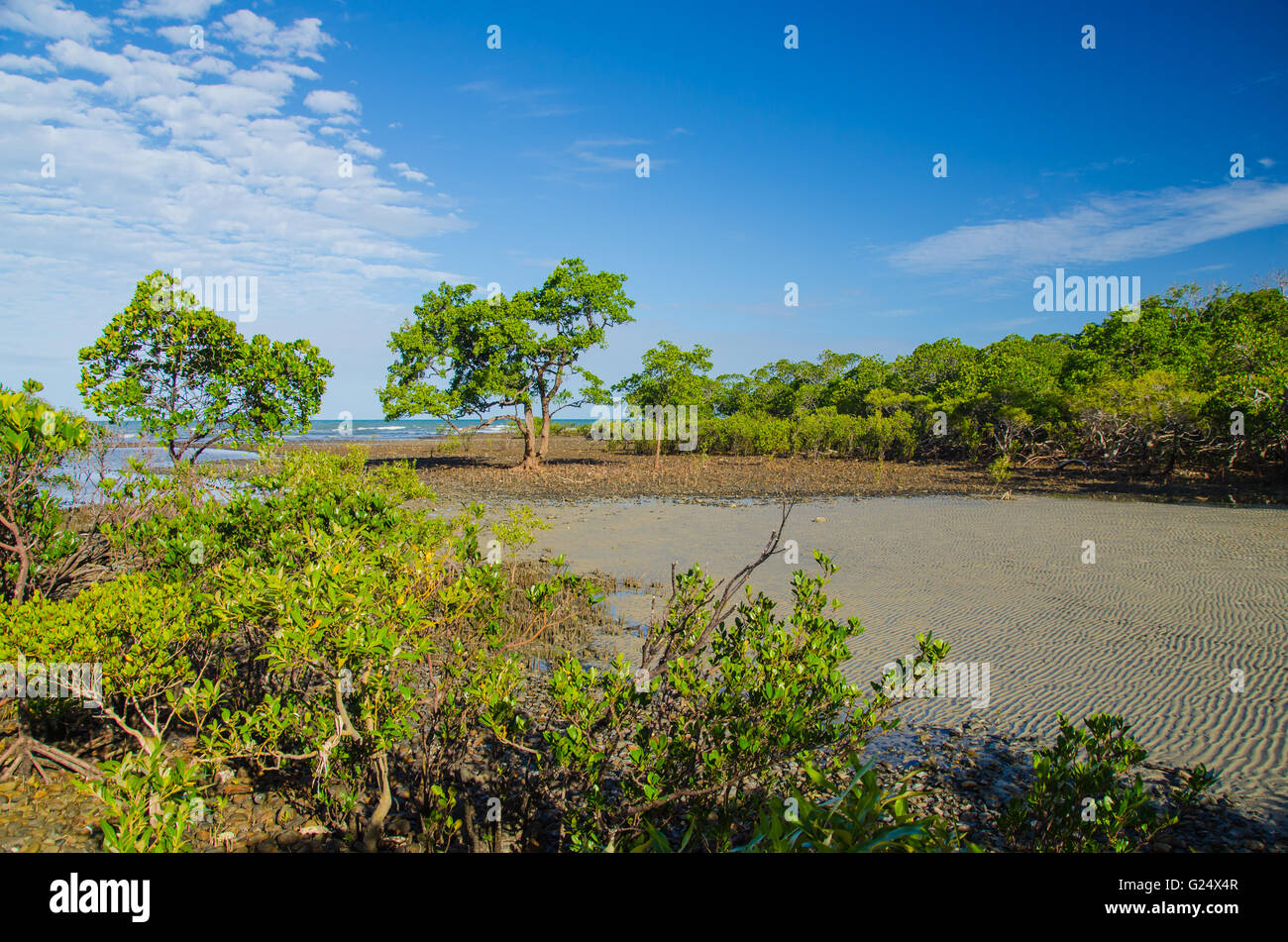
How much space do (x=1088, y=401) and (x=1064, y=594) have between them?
2176 cm

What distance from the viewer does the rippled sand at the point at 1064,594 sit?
6.71 metres

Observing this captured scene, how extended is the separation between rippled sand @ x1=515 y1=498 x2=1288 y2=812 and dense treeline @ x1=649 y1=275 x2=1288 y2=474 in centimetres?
759

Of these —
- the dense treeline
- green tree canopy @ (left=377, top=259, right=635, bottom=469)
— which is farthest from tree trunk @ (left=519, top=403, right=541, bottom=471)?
the dense treeline

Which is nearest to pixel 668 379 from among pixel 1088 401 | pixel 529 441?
pixel 529 441

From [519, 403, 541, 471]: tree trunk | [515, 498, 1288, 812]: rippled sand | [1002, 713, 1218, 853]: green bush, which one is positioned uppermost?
[519, 403, 541, 471]: tree trunk

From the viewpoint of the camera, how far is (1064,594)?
11.0 metres

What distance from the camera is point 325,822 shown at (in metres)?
4.29

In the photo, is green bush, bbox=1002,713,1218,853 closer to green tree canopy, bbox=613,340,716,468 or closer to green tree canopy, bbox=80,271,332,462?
green tree canopy, bbox=80,271,332,462

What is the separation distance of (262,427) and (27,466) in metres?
9.98

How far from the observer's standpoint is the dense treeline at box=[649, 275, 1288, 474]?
2322 centimetres

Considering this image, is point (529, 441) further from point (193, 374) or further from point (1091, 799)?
point (1091, 799)

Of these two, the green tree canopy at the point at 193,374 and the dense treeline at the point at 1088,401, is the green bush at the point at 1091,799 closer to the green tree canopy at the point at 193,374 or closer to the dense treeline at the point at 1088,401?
the green tree canopy at the point at 193,374
